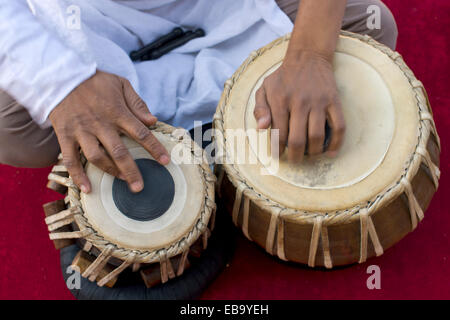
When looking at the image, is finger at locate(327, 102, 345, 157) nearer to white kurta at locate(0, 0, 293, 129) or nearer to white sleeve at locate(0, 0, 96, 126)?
white kurta at locate(0, 0, 293, 129)

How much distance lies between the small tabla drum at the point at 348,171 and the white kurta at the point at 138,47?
15cm

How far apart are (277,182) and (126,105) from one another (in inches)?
12.8

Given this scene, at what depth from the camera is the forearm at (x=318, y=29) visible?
84 centimetres

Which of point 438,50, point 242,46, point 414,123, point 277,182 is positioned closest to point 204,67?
point 242,46

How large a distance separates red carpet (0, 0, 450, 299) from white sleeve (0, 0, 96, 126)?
21.1 inches

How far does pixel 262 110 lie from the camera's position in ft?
2.65

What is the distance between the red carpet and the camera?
110cm

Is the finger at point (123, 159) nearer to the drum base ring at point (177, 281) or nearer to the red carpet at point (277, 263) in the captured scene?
the drum base ring at point (177, 281)

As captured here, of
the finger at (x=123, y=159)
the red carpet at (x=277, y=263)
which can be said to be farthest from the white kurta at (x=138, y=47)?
the red carpet at (x=277, y=263)

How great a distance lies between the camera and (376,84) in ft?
2.76

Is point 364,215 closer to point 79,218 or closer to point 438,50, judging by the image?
point 79,218

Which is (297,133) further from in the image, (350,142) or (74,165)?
(74,165)

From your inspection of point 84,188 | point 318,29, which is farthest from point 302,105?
point 84,188

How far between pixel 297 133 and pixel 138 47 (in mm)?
545
